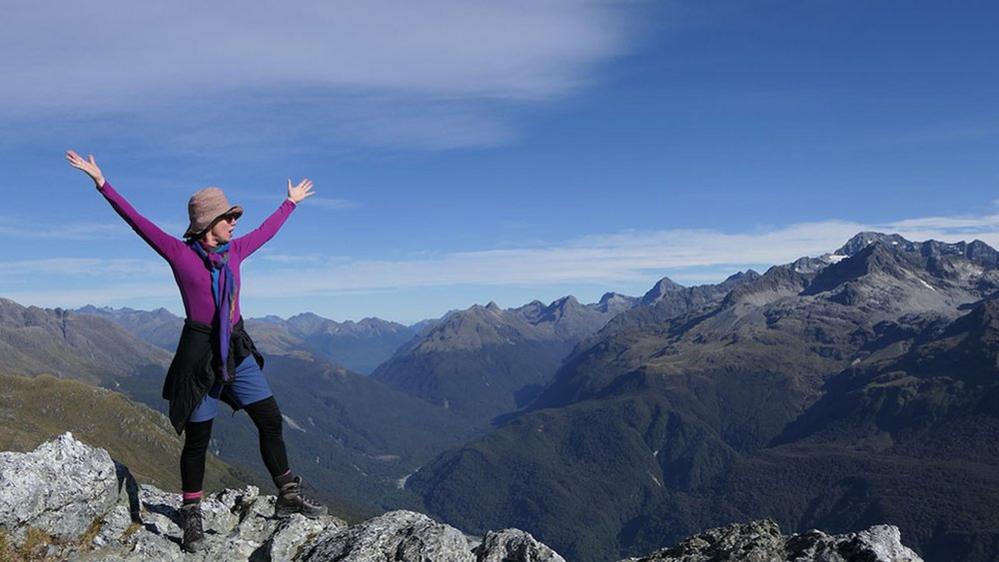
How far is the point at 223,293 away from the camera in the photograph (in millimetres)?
12203

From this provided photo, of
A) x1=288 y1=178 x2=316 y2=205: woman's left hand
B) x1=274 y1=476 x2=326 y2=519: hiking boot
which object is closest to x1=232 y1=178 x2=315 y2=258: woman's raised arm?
x1=288 y1=178 x2=316 y2=205: woman's left hand

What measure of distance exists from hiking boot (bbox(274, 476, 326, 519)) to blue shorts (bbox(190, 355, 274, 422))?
2517 millimetres

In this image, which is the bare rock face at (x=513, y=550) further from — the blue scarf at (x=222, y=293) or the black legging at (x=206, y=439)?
the blue scarf at (x=222, y=293)

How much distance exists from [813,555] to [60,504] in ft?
49.5

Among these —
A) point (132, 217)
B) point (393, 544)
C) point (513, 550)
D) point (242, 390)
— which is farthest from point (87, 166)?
point (513, 550)

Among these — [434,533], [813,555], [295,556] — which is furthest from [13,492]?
[813,555]

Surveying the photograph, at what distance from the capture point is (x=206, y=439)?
521 inches

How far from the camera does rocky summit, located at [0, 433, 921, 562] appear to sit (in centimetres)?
1294


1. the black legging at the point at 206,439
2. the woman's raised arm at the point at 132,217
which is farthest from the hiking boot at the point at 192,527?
the woman's raised arm at the point at 132,217

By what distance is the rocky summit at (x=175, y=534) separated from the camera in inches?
509

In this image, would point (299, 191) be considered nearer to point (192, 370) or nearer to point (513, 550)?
point (192, 370)

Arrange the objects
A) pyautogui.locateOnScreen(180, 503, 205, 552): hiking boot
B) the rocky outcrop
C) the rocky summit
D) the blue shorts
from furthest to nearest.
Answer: pyautogui.locateOnScreen(180, 503, 205, 552): hiking boot → the rocky outcrop → the rocky summit → the blue shorts

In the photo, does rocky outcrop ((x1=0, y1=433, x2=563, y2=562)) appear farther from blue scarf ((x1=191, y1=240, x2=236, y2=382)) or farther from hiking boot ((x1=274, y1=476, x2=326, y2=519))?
blue scarf ((x1=191, y1=240, x2=236, y2=382))

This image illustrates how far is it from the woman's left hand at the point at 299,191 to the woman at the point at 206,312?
153cm
